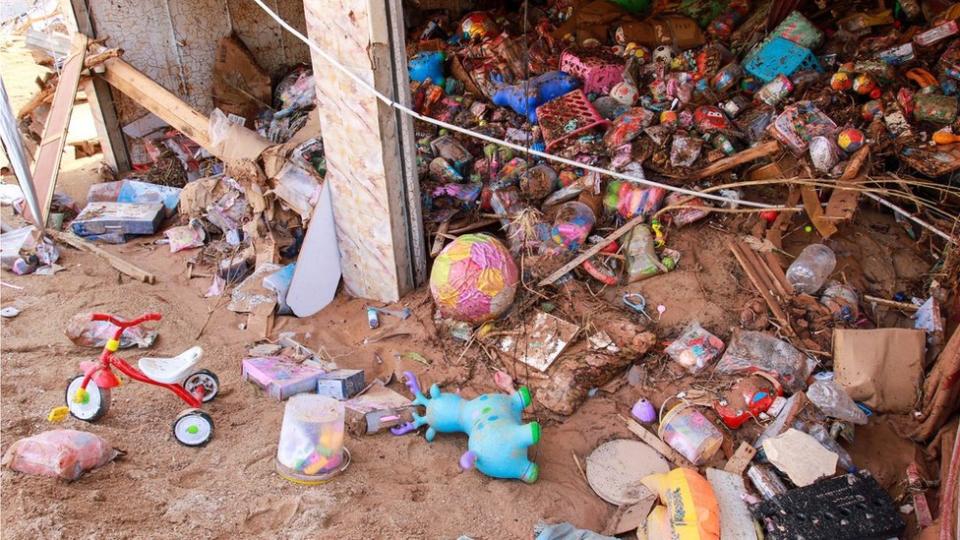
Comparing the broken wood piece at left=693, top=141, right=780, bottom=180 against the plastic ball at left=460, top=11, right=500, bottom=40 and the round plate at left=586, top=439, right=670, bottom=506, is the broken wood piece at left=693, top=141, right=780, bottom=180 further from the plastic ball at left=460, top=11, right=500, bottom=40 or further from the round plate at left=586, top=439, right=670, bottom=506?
the plastic ball at left=460, top=11, right=500, bottom=40

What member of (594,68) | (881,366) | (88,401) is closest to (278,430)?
(88,401)

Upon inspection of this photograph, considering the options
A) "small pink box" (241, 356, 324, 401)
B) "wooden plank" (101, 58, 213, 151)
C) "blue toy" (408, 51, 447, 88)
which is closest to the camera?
"small pink box" (241, 356, 324, 401)

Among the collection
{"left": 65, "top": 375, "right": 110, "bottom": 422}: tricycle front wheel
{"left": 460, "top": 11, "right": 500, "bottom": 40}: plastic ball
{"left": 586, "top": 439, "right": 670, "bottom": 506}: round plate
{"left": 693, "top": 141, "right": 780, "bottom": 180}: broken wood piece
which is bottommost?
{"left": 586, "top": 439, "right": 670, "bottom": 506}: round plate

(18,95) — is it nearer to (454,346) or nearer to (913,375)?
(454,346)

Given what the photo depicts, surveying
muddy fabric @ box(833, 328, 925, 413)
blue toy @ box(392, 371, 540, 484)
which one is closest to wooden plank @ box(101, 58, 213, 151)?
blue toy @ box(392, 371, 540, 484)

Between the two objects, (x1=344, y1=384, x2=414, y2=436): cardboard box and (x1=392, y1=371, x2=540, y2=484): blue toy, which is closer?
(x1=392, y1=371, x2=540, y2=484): blue toy

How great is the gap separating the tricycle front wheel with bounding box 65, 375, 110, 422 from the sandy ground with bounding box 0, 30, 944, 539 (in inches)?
2.3

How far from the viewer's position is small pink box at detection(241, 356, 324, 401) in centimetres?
381

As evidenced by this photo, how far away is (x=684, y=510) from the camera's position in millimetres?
2916

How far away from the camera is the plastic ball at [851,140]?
429 cm

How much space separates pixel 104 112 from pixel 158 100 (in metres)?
1.13

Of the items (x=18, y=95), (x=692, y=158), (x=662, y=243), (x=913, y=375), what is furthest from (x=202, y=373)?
(x=18, y=95)

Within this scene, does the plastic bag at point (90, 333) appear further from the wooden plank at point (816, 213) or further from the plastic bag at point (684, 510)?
the wooden plank at point (816, 213)

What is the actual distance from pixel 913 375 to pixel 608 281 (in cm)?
182
